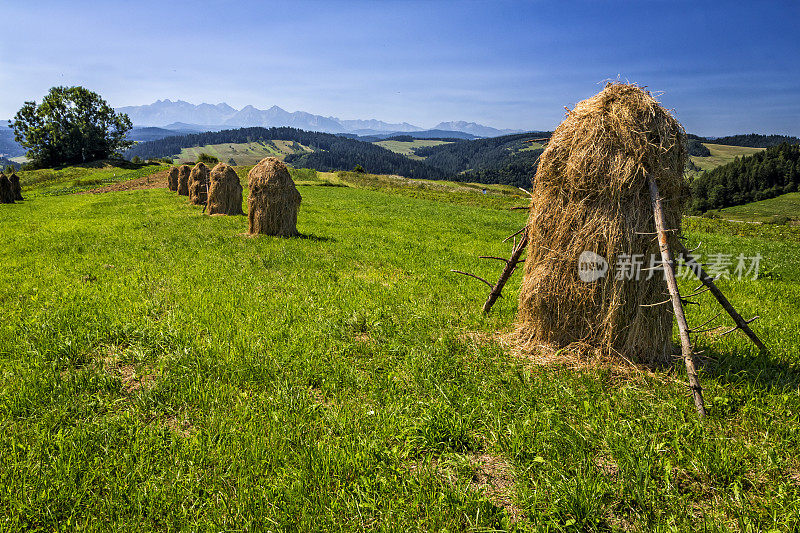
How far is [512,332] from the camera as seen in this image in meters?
6.52

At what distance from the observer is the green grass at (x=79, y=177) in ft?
149

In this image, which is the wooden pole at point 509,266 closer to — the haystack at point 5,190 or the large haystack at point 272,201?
the large haystack at point 272,201

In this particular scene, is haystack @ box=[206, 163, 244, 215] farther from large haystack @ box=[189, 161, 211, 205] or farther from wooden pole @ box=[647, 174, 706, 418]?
wooden pole @ box=[647, 174, 706, 418]

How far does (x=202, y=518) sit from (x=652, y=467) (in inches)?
158

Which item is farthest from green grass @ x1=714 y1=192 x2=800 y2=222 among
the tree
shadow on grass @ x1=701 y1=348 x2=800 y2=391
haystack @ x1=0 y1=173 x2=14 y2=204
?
the tree

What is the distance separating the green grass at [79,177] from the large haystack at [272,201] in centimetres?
3991

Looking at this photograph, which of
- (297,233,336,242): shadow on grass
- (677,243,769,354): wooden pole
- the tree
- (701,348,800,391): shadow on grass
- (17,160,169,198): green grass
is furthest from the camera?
the tree

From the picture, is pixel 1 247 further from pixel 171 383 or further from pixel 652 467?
pixel 652 467

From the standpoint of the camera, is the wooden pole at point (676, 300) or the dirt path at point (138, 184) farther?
the dirt path at point (138, 184)

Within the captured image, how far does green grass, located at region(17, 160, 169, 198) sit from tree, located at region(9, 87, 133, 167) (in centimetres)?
796

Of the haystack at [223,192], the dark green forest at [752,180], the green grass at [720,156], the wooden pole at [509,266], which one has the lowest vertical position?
the wooden pole at [509,266]

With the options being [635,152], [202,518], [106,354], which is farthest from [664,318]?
[106,354]

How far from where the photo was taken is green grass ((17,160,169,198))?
149 feet

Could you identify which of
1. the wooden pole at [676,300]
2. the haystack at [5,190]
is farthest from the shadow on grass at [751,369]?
the haystack at [5,190]
